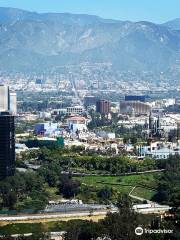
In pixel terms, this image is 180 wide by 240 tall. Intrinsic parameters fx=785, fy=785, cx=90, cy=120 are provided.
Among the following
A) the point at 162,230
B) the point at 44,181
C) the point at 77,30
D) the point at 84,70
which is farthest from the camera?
the point at 77,30

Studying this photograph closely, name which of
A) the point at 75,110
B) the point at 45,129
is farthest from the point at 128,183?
the point at 75,110

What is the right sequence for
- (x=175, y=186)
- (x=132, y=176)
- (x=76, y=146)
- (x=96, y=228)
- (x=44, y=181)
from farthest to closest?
(x=76, y=146) → (x=132, y=176) → (x=44, y=181) → (x=175, y=186) → (x=96, y=228)

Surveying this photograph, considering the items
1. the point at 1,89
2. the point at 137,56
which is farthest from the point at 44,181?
the point at 137,56

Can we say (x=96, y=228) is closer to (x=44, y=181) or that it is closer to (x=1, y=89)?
(x=44, y=181)

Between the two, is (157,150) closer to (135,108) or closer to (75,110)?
(75,110)

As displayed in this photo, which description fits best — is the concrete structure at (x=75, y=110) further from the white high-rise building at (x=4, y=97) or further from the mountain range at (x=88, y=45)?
the mountain range at (x=88, y=45)

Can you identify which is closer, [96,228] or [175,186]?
[96,228]
